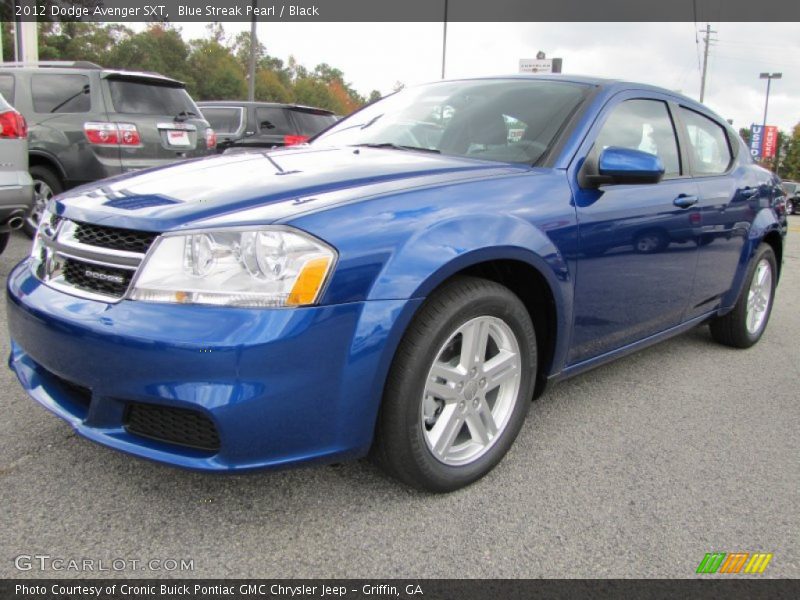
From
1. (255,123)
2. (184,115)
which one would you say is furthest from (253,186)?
(255,123)

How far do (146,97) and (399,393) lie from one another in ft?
19.7

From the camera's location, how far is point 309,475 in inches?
94.0

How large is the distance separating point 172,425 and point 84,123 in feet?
18.1

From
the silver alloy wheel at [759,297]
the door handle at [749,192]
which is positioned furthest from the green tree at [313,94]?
the door handle at [749,192]

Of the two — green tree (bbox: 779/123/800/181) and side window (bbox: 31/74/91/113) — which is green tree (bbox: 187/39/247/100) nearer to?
side window (bbox: 31/74/91/113)

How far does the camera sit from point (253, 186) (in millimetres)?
2217

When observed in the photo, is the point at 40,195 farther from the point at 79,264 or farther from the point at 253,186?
the point at 253,186

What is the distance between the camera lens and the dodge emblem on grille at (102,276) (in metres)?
1.98

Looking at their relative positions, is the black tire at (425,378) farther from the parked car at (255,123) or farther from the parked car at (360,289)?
the parked car at (255,123)

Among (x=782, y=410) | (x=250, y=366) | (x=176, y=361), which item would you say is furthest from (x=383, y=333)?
(x=782, y=410)

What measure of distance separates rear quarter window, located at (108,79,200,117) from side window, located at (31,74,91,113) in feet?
0.84

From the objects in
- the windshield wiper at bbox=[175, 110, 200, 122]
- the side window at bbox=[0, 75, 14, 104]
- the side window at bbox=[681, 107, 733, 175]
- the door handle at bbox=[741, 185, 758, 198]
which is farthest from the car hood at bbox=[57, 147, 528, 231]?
the side window at bbox=[0, 75, 14, 104]

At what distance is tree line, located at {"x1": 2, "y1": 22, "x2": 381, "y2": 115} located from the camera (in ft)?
150

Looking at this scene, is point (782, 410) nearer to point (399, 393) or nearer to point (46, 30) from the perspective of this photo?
point (399, 393)
